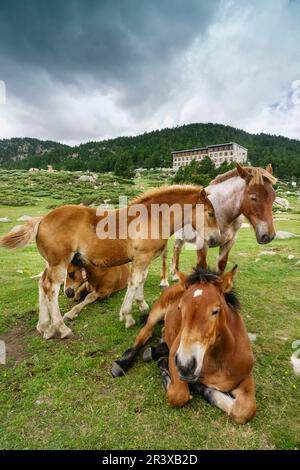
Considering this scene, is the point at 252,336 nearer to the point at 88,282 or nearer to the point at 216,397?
the point at 216,397

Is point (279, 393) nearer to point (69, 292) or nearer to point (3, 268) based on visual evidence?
point (69, 292)

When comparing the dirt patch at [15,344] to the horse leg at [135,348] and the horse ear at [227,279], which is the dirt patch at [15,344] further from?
the horse ear at [227,279]

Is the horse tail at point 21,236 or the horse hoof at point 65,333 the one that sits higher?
the horse tail at point 21,236

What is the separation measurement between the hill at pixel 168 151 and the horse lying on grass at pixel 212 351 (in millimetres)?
76751

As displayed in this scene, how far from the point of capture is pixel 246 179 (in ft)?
19.9

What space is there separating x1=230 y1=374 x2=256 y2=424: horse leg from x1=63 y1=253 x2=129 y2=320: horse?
3987 mm

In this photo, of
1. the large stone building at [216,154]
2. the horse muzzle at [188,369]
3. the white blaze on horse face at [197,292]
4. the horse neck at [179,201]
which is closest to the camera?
the horse muzzle at [188,369]

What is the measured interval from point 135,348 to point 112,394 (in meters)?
0.84

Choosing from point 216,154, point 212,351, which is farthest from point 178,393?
point 216,154

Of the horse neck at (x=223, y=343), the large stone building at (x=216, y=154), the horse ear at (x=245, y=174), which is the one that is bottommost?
the horse neck at (x=223, y=343)

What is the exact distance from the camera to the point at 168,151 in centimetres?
13150

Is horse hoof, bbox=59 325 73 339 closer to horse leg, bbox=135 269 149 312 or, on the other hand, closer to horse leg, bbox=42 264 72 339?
horse leg, bbox=42 264 72 339

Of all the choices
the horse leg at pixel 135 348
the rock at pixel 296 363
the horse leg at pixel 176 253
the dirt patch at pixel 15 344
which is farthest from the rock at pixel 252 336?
the dirt patch at pixel 15 344

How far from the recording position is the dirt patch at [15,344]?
16.8 ft
